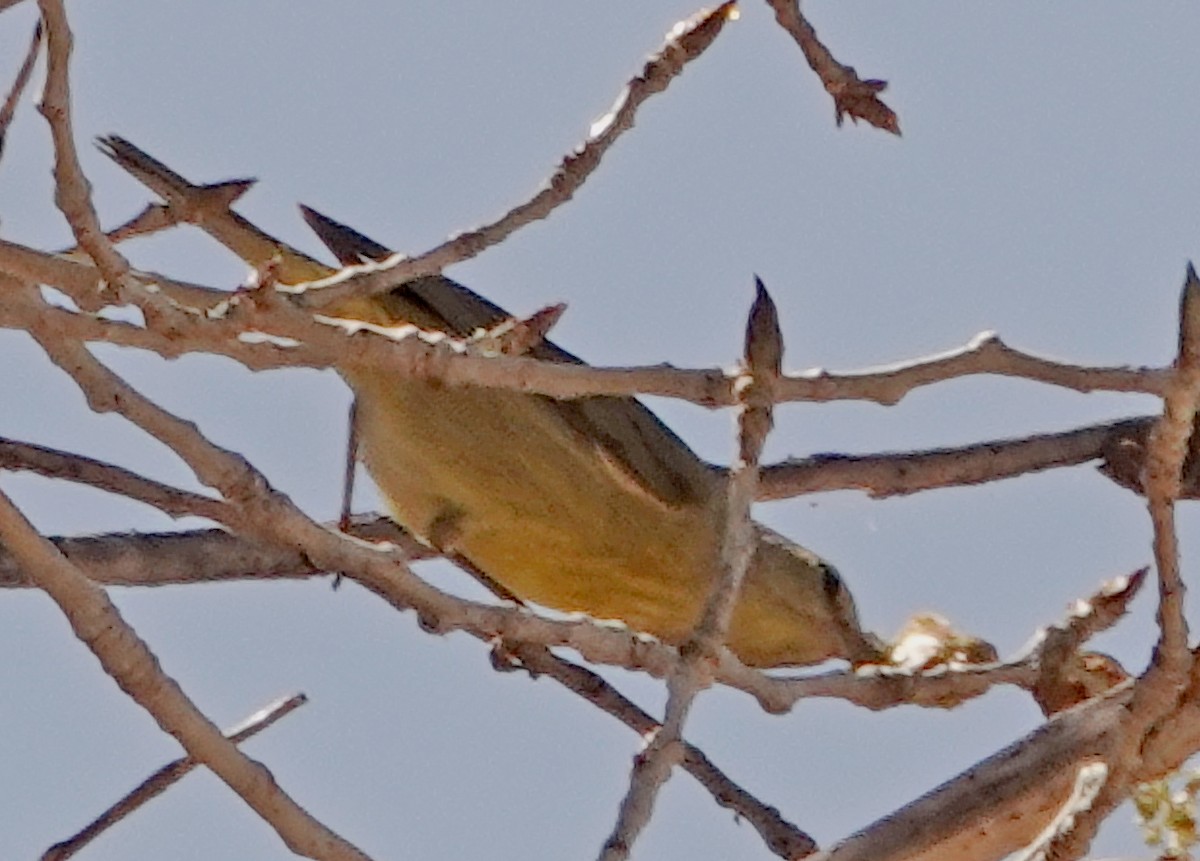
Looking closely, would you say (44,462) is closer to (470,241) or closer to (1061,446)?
(470,241)

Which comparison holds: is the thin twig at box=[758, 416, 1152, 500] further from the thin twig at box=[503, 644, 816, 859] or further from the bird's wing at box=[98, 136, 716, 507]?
the bird's wing at box=[98, 136, 716, 507]

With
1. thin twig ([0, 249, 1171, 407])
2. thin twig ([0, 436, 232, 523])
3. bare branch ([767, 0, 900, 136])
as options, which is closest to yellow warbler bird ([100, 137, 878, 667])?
thin twig ([0, 436, 232, 523])

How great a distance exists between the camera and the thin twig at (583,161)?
2.71 meters

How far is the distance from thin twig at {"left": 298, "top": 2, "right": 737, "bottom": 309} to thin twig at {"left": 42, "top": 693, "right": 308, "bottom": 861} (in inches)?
26.1

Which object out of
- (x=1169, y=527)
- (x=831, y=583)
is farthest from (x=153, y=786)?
(x=831, y=583)

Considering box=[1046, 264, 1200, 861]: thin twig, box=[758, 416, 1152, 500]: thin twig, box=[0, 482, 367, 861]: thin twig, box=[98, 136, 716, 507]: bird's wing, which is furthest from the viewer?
box=[98, 136, 716, 507]: bird's wing

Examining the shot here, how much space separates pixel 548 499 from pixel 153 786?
1963 millimetres

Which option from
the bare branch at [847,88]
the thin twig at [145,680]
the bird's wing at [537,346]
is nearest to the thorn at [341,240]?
the bird's wing at [537,346]

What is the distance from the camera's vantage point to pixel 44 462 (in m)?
3.18

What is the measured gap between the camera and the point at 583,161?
2838mm

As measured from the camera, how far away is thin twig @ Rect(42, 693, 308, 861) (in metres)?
2.75

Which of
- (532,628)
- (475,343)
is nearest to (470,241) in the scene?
(475,343)

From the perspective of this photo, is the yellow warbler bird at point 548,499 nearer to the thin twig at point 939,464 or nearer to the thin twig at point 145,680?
the thin twig at point 939,464

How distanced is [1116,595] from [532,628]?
0.97m
